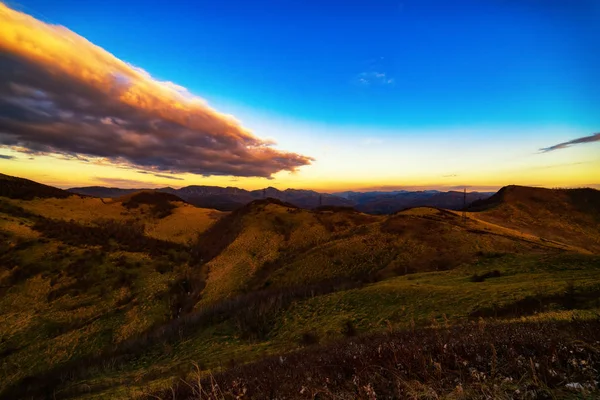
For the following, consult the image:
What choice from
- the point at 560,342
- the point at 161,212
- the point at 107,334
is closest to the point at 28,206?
the point at 161,212

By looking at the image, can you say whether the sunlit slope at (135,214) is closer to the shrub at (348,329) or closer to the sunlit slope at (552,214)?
the shrub at (348,329)

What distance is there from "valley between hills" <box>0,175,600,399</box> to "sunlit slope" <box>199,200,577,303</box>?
40cm

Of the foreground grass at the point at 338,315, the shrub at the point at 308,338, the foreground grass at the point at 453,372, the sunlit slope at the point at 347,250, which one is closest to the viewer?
the foreground grass at the point at 453,372

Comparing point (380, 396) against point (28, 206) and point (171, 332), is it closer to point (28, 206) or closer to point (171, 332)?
point (171, 332)

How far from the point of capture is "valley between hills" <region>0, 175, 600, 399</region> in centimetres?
493

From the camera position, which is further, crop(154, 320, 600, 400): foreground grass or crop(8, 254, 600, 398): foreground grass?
crop(8, 254, 600, 398): foreground grass

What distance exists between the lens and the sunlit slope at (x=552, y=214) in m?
74.8

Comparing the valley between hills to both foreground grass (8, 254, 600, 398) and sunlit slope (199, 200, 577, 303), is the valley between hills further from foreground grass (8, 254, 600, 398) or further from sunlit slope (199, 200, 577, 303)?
sunlit slope (199, 200, 577, 303)

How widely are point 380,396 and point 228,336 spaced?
74.4 feet

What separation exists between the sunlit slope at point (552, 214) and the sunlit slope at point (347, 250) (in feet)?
90.2

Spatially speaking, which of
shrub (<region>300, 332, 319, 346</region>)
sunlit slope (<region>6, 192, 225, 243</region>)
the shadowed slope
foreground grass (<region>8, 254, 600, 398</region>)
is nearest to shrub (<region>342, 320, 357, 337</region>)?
foreground grass (<region>8, 254, 600, 398</region>)

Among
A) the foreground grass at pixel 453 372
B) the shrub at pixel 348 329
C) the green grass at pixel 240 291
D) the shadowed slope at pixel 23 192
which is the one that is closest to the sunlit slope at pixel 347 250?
the green grass at pixel 240 291

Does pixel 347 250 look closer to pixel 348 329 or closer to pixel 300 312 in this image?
pixel 300 312

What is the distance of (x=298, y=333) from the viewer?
2089 cm
